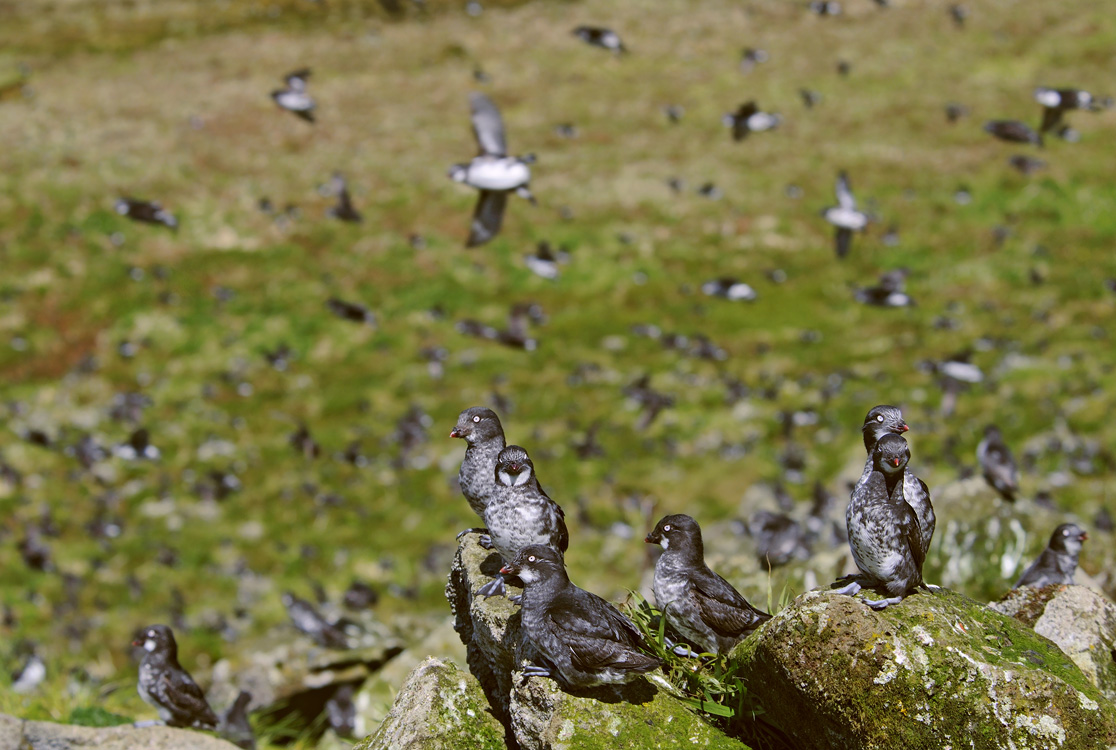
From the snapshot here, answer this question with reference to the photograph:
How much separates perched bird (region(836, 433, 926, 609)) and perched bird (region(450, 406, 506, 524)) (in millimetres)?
3204

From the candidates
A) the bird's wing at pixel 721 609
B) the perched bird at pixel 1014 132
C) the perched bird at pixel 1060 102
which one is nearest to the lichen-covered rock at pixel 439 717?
the bird's wing at pixel 721 609

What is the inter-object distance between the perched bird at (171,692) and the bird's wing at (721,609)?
6.60 metres

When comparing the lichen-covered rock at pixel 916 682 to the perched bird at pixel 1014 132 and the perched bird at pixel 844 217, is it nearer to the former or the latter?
the perched bird at pixel 844 217

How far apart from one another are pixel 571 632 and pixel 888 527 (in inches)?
86.7

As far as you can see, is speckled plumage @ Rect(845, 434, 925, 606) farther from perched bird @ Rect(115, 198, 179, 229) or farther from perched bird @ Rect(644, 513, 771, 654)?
perched bird @ Rect(115, 198, 179, 229)

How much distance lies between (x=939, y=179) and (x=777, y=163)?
8.50 meters

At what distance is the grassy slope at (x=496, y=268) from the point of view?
24469mm

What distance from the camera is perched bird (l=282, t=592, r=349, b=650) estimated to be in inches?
580

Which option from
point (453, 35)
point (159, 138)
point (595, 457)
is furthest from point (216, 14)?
point (595, 457)

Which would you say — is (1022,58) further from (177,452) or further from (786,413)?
(177,452)

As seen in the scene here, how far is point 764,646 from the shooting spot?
571 centimetres

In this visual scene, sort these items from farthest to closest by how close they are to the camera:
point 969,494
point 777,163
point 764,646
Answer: point 777,163
point 969,494
point 764,646

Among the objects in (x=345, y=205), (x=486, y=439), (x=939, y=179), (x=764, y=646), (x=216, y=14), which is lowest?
(x=216, y=14)

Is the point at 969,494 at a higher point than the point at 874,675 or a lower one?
lower
